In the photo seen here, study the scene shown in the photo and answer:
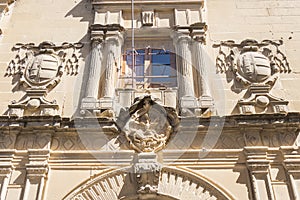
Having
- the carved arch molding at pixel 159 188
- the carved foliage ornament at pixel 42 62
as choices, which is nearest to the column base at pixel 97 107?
the carved foliage ornament at pixel 42 62

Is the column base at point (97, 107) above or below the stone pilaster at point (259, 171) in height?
above

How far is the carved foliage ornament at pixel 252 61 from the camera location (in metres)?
8.66

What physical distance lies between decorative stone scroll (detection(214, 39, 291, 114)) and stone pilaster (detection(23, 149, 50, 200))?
13.6 ft

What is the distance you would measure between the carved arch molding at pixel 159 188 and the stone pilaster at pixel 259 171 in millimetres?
520

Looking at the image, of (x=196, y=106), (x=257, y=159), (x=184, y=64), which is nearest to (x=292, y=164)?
(x=257, y=159)

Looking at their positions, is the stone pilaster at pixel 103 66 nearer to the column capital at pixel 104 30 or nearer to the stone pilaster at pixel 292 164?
the column capital at pixel 104 30

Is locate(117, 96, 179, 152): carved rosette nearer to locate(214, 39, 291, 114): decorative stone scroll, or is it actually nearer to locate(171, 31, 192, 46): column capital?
locate(214, 39, 291, 114): decorative stone scroll

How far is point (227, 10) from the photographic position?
1041 centimetres

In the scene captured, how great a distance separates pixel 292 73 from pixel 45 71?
576cm

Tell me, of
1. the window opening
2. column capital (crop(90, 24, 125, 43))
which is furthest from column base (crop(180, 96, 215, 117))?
column capital (crop(90, 24, 125, 43))

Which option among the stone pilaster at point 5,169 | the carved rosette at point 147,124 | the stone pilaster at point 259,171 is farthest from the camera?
the carved rosette at point 147,124

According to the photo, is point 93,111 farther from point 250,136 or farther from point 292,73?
point 292,73

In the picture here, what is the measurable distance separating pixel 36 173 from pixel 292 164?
4748mm

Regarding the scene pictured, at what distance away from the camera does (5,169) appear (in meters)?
7.15
